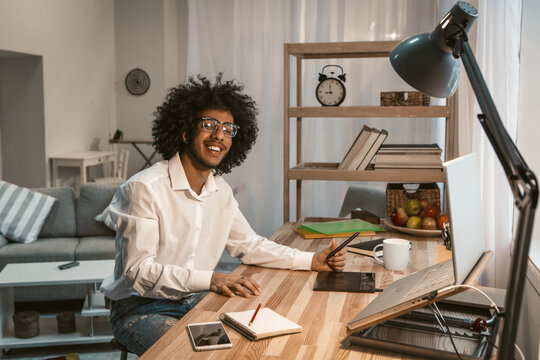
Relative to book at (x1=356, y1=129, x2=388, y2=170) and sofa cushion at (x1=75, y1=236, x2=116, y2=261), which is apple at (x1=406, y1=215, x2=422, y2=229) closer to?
book at (x1=356, y1=129, x2=388, y2=170)

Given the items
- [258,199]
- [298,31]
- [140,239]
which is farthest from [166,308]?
[298,31]

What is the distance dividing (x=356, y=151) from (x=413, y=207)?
47 centimetres

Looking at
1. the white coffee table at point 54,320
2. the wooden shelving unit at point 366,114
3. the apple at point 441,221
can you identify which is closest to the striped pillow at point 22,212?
the white coffee table at point 54,320

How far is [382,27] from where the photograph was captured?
16.5ft

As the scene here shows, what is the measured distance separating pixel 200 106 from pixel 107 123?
5.29m

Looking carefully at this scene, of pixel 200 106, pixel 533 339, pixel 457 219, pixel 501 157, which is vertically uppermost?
pixel 200 106

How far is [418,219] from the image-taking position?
2457 millimetres

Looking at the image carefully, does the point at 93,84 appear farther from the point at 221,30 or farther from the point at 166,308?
the point at 166,308

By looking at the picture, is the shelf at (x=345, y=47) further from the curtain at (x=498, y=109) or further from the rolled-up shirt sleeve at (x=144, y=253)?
the rolled-up shirt sleeve at (x=144, y=253)

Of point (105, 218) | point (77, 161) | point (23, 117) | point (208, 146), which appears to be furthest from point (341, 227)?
point (23, 117)

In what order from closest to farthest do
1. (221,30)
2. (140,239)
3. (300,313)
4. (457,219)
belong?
(457,219) < (300,313) < (140,239) < (221,30)

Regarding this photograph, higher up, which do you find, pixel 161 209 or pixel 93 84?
pixel 93 84

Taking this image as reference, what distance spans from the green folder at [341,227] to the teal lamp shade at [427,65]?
4.07ft

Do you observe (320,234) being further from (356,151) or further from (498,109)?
(498,109)
